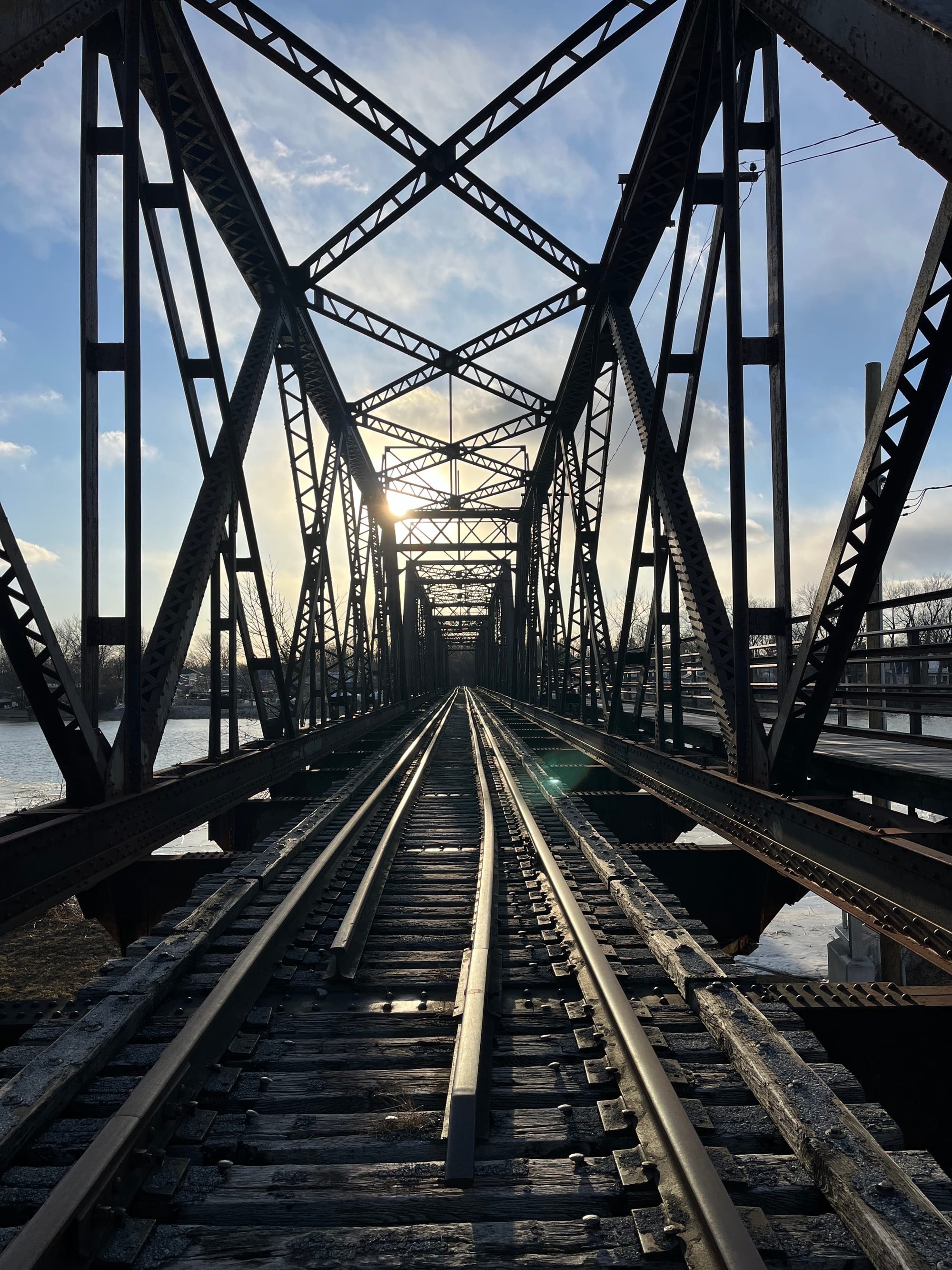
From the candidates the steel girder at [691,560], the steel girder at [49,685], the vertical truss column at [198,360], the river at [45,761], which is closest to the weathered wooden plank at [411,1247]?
the steel girder at [49,685]

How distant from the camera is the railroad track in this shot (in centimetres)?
195

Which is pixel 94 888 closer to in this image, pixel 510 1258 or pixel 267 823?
pixel 267 823

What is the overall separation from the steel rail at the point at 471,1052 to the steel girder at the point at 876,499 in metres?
2.39

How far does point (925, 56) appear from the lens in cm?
333

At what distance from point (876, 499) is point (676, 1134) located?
11.4ft

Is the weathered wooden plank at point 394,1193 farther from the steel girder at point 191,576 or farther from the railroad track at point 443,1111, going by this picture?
the steel girder at point 191,576

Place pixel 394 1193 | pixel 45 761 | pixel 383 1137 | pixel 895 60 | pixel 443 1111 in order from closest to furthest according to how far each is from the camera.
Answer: pixel 394 1193, pixel 383 1137, pixel 443 1111, pixel 895 60, pixel 45 761

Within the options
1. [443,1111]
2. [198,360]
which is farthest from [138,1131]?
[198,360]

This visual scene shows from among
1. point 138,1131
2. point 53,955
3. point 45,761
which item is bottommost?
point 53,955

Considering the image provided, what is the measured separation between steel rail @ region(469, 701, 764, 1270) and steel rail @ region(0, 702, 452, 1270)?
148 millimetres

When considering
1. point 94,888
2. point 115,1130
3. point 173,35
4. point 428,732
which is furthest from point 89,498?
point 428,732

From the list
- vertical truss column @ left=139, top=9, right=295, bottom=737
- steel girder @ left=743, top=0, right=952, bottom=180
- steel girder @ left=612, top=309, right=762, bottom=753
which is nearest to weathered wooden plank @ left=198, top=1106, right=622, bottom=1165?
steel girder @ left=612, top=309, right=762, bottom=753

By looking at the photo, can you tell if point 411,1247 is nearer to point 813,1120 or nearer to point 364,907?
point 813,1120

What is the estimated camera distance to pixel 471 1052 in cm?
279
